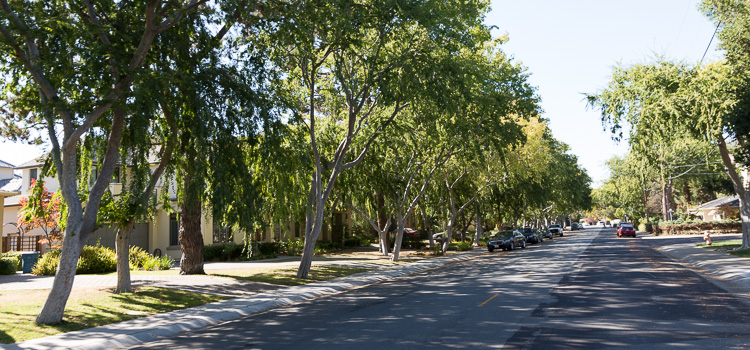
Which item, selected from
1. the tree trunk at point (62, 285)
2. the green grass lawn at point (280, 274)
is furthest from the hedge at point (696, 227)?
the tree trunk at point (62, 285)

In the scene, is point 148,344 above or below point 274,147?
below

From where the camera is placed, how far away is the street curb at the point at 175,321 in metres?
9.42

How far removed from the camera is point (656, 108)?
2322 centimetres

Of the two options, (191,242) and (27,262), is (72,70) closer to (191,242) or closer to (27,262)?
(191,242)

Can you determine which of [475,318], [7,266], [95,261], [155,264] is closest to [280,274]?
[155,264]

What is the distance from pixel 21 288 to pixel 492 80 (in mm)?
20522

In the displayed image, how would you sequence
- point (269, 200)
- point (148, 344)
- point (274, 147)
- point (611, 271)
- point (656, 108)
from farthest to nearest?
point (656, 108), point (269, 200), point (611, 271), point (274, 147), point (148, 344)

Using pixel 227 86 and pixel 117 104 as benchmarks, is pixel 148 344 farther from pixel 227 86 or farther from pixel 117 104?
pixel 227 86

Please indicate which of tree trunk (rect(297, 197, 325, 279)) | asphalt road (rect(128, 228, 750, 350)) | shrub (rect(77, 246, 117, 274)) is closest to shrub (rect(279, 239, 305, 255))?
shrub (rect(77, 246, 117, 274))

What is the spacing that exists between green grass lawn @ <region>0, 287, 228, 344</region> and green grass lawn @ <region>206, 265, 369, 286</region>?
4262 mm

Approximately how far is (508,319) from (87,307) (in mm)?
9807

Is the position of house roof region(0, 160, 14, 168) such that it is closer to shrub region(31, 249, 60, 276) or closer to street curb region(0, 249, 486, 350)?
shrub region(31, 249, 60, 276)

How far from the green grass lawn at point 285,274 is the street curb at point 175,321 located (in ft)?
4.70

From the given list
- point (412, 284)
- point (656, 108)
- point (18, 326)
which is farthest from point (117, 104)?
point (656, 108)
